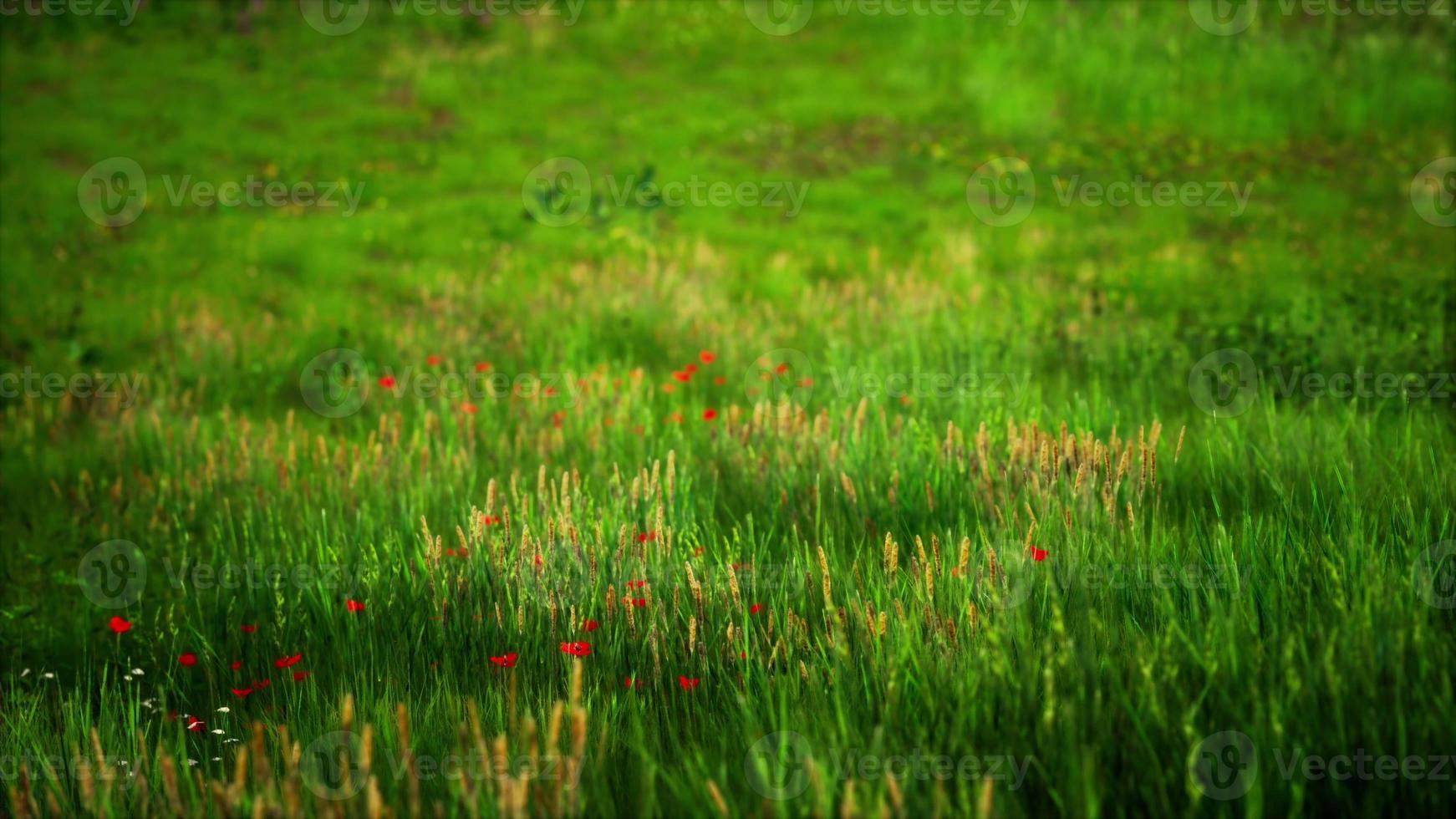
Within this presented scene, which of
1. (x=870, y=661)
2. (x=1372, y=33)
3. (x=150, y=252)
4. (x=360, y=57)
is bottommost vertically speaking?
(x=870, y=661)

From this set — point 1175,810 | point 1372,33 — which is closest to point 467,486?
point 1175,810

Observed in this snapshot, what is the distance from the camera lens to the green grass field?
6.50 feet

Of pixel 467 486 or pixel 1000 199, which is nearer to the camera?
pixel 467 486

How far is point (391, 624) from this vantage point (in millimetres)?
3150

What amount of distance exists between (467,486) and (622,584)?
1786 millimetres

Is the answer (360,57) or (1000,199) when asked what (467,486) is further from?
(360,57)

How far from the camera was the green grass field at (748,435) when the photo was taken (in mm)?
1980

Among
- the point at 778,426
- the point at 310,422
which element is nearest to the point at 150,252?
the point at 310,422

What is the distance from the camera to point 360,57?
17625 mm

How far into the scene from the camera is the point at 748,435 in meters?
4.57

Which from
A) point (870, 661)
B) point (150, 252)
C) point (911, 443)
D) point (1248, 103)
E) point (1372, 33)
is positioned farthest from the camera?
point (1372, 33)

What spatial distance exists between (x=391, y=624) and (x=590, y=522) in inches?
28.8

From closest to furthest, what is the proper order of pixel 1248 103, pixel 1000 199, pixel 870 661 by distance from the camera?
pixel 870 661 → pixel 1000 199 → pixel 1248 103

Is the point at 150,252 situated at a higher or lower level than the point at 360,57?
lower
